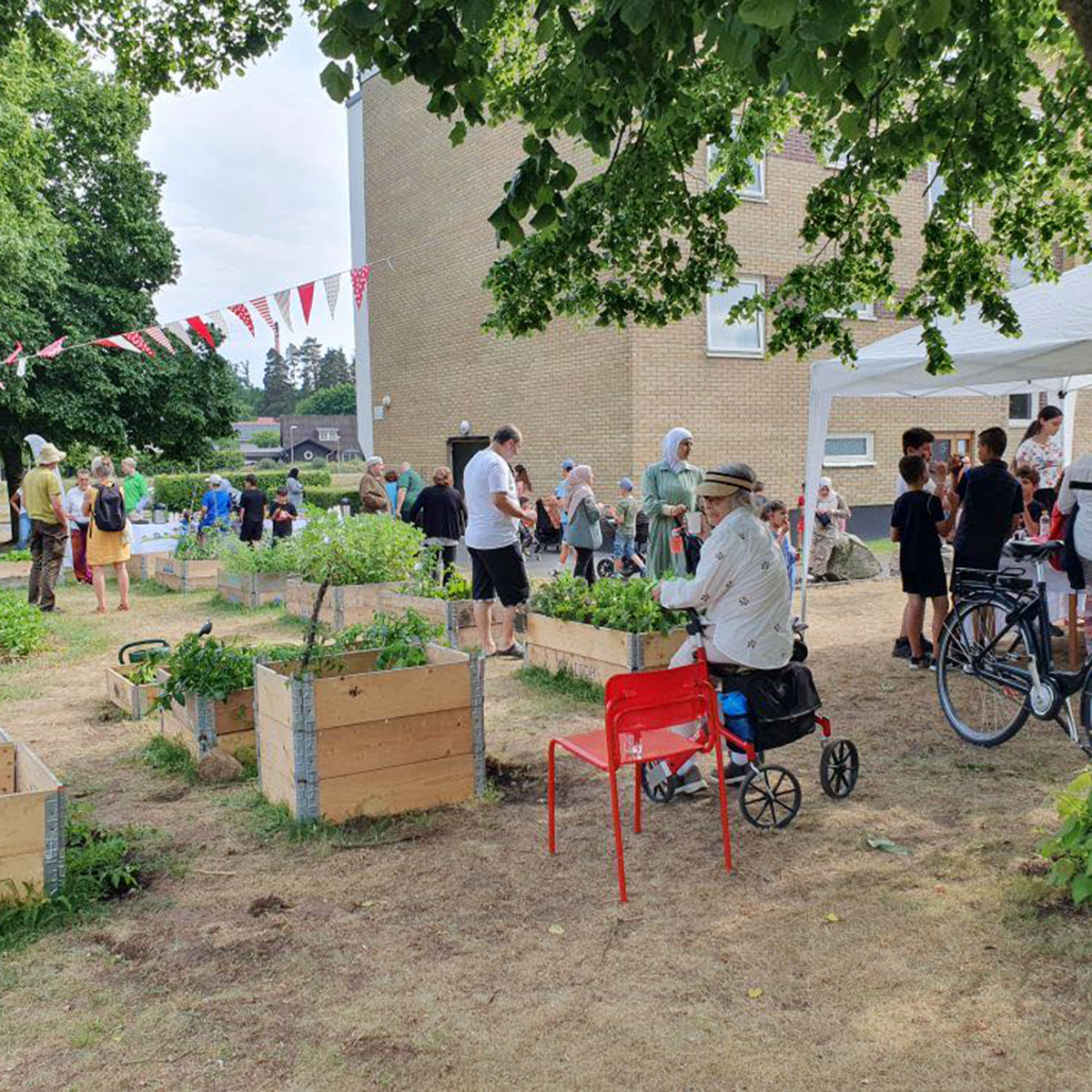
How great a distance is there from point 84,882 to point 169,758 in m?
1.89

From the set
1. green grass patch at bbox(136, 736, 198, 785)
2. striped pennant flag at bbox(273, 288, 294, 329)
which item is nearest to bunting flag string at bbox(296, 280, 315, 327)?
striped pennant flag at bbox(273, 288, 294, 329)

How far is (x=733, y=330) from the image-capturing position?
1928 centimetres

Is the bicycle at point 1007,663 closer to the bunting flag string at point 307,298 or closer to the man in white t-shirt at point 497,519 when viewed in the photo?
the man in white t-shirt at point 497,519

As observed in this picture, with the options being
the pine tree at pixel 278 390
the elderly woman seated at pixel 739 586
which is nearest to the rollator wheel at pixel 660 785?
the elderly woman seated at pixel 739 586

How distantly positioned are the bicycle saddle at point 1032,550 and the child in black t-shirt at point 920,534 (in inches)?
47.3

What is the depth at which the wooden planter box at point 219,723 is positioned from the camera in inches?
228

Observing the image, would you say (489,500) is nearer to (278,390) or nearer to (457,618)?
(457,618)

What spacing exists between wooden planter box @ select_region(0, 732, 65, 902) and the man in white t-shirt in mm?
4339

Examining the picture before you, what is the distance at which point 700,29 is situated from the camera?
375cm

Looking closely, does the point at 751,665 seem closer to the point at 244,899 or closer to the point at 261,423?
the point at 244,899

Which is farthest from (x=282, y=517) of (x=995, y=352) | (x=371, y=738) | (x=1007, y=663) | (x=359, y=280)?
(x=1007, y=663)

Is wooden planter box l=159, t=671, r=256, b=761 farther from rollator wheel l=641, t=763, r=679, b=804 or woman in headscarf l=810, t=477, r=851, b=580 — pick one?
woman in headscarf l=810, t=477, r=851, b=580

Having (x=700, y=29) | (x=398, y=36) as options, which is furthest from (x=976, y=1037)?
(x=398, y=36)

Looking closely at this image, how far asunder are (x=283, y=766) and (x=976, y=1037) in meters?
3.20
